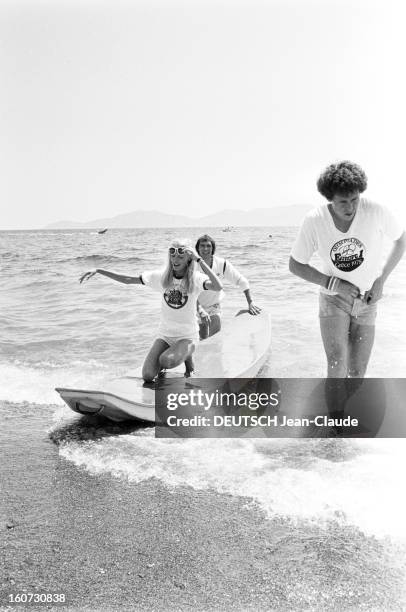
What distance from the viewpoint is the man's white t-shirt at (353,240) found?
148 inches

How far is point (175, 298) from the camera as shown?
5.41m

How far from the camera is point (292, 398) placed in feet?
19.2

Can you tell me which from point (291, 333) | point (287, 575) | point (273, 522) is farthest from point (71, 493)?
point (291, 333)

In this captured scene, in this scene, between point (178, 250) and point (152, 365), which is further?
point (152, 365)

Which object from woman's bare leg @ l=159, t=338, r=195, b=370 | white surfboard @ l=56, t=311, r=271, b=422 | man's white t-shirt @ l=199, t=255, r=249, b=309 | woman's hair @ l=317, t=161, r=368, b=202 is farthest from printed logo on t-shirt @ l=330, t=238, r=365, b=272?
man's white t-shirt @ l=199, t=255, r=249, b=309

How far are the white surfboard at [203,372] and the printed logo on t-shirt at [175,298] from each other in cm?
77

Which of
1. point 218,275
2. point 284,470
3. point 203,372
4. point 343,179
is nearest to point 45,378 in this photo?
point 203,372

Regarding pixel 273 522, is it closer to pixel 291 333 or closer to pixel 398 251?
pixel 398 251

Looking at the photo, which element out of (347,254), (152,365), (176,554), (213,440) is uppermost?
(347,254)

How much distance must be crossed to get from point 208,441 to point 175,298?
1546 millimetres

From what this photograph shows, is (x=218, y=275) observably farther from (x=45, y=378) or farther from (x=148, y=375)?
(x=45, y=378)

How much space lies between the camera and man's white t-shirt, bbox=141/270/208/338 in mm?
5422

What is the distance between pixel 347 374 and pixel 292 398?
5.59 ft

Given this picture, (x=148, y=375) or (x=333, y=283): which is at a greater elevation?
(x=333, y=283)
